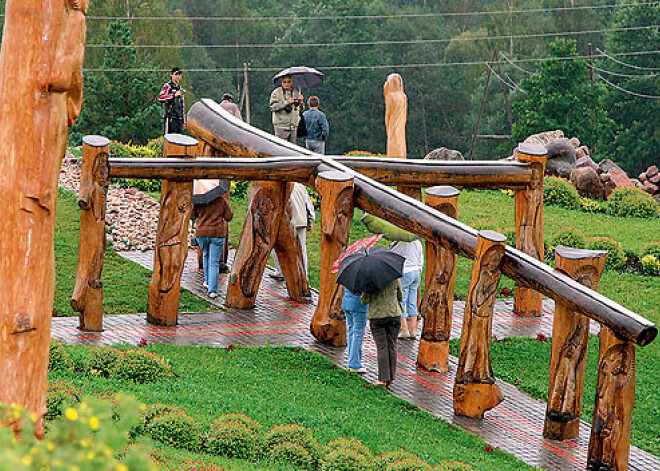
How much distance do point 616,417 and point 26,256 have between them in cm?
599

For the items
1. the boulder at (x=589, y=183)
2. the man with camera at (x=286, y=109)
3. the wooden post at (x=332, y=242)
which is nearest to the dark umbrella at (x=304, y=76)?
the man with camera at (x=286, y=109)

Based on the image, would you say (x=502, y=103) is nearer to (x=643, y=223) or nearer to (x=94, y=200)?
(x=643, y=223)

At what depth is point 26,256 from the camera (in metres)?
6.69

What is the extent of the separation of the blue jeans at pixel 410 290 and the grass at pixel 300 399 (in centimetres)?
149

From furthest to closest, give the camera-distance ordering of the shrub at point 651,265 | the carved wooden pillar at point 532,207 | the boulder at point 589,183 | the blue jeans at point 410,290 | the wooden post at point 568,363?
1. the boulder at point 589,183
2. the shrub at point 651,265
3. the carved wooden pillar at point 532,207
4. the blue jeans at point 410,290
5. the wooden post at point 568,363

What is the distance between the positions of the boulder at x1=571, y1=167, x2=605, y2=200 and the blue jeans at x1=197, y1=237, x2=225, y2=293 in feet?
40.4

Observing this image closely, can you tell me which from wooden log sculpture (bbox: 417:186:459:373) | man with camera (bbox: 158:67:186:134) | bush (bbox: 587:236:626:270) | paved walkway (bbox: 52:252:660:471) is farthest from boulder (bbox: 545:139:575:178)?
wooden log sculpture (bbox: 417:186:459:373)

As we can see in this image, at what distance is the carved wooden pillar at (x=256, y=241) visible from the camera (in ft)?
47.8

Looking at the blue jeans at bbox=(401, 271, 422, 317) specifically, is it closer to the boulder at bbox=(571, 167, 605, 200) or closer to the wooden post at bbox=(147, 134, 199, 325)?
the wooden post at bbox=(147, 134, 199, 325)

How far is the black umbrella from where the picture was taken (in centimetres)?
1139

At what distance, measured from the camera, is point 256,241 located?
576 inches

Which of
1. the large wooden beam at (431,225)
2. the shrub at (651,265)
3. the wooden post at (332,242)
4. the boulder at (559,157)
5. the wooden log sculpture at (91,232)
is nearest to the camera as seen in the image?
the large wooden beam at (431,225)

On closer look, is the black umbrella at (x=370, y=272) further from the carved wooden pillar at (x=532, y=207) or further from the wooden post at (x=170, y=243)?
the carved wooden pillar at (x=532, y=207)

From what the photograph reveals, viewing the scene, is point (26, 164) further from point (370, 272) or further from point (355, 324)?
point (355, 324)
